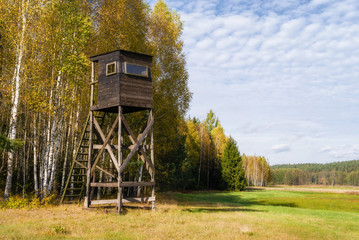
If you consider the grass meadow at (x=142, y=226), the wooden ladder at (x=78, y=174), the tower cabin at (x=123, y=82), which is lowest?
the grass meadow at (x=142, y=226)

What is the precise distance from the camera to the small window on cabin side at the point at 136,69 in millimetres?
17264

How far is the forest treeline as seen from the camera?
17.5 meters

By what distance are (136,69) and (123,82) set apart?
1221 millimetres

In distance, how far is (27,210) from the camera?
1554cm

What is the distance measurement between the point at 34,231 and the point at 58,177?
539 inches

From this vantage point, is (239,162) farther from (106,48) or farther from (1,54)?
(1,54)

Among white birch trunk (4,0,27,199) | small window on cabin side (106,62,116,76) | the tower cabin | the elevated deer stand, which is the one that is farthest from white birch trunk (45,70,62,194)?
small window on cabin side (106,62,116,76)

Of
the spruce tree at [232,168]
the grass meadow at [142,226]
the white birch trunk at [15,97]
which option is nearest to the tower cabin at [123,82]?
the white birch trunk at [15,97]

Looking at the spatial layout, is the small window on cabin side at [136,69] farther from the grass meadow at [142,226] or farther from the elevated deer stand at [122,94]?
the grass meadow at [142,226]

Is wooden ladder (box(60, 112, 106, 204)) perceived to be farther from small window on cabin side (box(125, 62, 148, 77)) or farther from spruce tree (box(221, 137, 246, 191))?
spruce tree (box(221, 137, 246, 191))

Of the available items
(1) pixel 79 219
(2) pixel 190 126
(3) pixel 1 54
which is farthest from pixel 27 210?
(2) pixel 190 126

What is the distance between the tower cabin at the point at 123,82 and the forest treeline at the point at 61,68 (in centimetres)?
190

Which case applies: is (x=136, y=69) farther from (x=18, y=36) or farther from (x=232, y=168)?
(x=232, y=168)

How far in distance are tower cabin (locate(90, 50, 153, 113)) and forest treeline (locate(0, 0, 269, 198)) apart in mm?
1904
